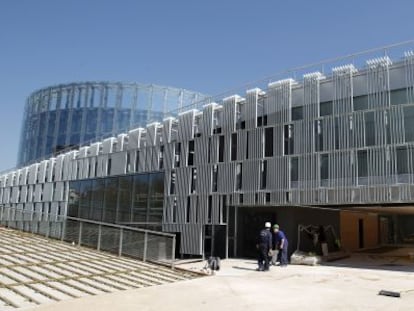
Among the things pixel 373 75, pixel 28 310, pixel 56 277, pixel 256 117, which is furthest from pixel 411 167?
pixel 28 310

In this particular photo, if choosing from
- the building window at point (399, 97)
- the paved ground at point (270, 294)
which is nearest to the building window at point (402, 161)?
the building window at point (399, 97)

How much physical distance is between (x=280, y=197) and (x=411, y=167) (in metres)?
6.15

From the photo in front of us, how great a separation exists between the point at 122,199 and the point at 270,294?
22.1 m

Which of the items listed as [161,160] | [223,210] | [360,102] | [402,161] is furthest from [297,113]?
[161,160]

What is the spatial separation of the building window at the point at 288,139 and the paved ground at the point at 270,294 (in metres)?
7.43

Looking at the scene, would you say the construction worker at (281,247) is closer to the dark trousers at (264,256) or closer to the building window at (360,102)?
the dark trousers at (264,256)

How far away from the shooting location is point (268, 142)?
23.2 metres

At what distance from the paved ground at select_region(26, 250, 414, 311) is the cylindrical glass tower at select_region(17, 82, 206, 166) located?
171ft

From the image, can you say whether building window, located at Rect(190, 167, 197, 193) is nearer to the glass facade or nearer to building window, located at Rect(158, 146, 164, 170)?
the glass facade

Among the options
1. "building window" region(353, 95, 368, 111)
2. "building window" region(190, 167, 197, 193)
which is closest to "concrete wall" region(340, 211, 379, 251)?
"building window" region(190, 167, 197, 193)

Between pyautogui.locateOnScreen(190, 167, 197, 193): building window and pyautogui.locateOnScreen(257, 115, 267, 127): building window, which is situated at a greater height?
pyautogui.locateOnScreen(257, 115, 267, 127): building window

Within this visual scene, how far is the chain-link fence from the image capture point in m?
16.0

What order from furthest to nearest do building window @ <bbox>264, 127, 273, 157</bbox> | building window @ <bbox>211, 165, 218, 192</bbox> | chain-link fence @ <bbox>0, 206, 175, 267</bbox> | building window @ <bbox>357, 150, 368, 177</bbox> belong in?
building window @ <bbox>211, 165, 218, 192</bbox>, building window @ <bbox>264, 127, 273, 157</bbox>, building window @ <bbox>357, 150, 368, 177</bbox>, chain-link fence @ <bbox>0, 206, 175, 267</bbox>

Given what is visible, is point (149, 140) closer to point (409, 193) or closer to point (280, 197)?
point (280, 197)
